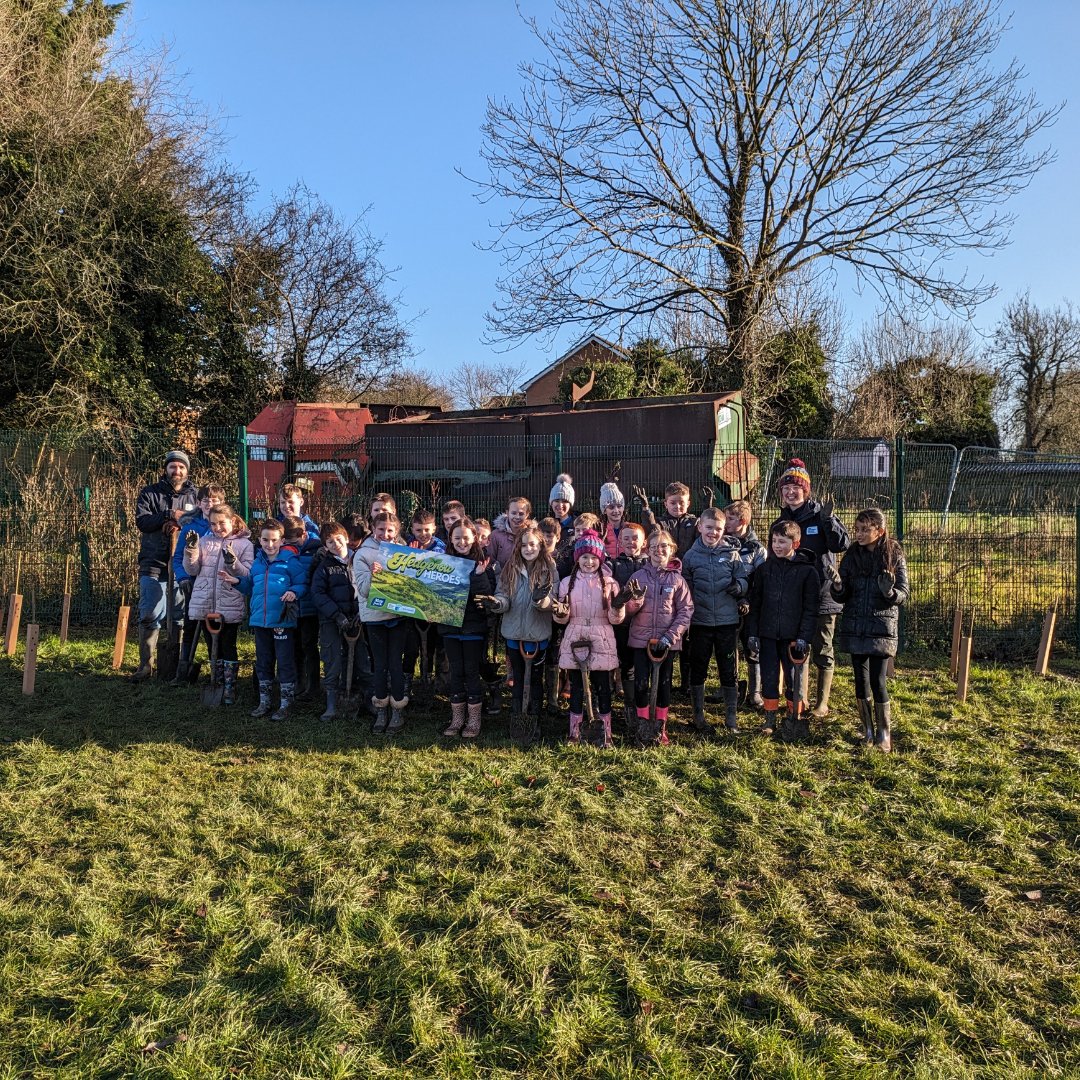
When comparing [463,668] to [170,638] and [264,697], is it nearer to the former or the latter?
[264,697]

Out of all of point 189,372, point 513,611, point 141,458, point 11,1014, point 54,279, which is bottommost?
point 11,1014

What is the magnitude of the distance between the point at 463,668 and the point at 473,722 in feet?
1.44

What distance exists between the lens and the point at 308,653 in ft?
24.1

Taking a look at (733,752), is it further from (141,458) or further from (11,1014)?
(141,458)

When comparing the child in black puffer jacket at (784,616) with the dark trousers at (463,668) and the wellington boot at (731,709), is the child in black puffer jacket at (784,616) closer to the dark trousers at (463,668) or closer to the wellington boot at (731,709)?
the wellington boot at (731,709)

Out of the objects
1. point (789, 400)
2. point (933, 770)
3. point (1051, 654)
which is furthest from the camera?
point (789, 400)

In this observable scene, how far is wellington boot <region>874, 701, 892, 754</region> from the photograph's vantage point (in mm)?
5887

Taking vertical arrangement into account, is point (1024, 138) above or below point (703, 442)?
above

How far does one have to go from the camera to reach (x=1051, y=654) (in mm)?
8734

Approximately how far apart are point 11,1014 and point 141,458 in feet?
30.3

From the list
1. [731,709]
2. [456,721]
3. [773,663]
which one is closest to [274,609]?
[456,721]

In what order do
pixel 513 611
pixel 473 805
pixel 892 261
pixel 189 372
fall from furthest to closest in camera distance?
pixel 189 372, pixel 892 261, pixel 513 611, pixel 473 805

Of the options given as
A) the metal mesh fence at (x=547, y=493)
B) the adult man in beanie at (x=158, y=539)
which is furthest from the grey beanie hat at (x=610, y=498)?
the adult man in beanie at (x=158, y=539)

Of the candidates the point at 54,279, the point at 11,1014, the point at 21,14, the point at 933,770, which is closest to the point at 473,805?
the point at 11,1014
